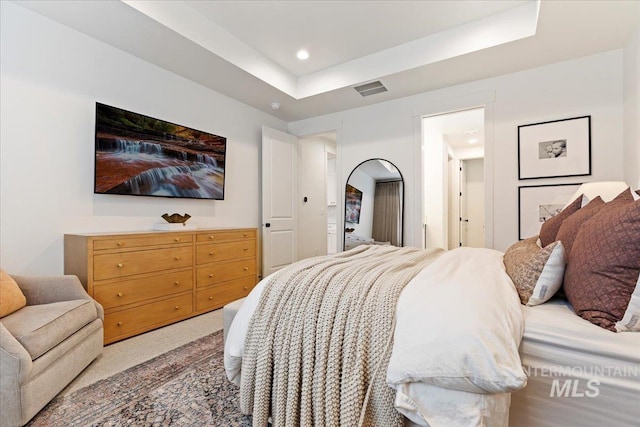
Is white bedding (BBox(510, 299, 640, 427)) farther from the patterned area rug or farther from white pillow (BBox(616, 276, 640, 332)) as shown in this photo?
the patterned area rug

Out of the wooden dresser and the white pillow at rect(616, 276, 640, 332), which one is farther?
the wooden dresser

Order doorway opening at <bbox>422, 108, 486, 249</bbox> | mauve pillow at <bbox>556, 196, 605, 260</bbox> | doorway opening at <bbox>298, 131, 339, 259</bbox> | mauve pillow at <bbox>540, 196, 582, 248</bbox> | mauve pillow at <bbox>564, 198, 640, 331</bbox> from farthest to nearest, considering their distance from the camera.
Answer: doorway opening at <bbox>298, 131, 339, 259</bbox> → doorway opening at <bbox>422, 108, 486, 249</bbox> → mauve pillow at <bbox>540, 196, 582, 248</bbox> → mauve pillow at <bbox>556, 196, 605, 260</bbox> → mauve pillow at <bbox>564, 198, 640, 331</bbox>

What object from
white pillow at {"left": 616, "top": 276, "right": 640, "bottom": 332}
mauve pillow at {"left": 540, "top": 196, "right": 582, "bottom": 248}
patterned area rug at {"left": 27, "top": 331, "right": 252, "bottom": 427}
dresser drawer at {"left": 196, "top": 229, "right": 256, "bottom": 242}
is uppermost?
mauve pillow at {"left": 540, "top": 196, "right": 582, "bottom": 248}

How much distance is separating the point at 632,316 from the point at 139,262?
294 cm

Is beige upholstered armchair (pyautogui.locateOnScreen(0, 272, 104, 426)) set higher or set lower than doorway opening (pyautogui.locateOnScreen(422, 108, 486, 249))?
lower

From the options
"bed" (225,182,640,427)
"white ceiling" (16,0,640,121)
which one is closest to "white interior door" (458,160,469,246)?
"white ceiling" (16,0,640,121)

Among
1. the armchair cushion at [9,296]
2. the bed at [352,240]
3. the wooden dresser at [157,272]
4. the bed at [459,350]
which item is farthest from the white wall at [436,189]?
the armchair cushion at [9,296]

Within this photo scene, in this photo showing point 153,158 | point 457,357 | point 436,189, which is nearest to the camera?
point 457,357

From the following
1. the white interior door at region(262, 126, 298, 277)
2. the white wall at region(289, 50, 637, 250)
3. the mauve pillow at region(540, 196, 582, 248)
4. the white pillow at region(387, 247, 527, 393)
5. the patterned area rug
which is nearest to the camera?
the white pillow at region(387, 247, 527, 393)

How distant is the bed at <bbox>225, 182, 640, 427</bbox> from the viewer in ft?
2.82

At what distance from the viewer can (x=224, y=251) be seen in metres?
3.22

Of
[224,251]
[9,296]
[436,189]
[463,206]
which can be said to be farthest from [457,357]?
[463,206]

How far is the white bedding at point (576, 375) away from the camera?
890mm

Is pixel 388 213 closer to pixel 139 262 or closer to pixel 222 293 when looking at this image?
pixel 222 293
